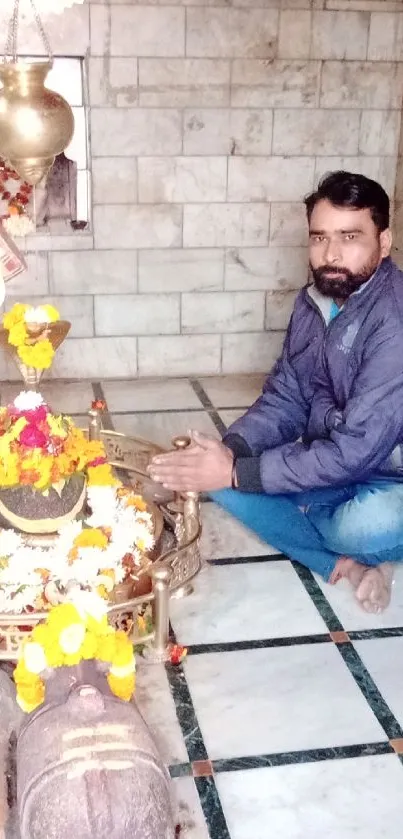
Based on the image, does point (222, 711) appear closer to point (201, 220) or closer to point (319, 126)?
point (201, 220)

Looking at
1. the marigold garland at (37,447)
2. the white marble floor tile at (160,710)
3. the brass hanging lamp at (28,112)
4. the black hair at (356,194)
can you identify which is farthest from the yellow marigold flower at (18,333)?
the white marble floor tile at (160,710)

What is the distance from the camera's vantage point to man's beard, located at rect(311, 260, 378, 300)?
2.49 m

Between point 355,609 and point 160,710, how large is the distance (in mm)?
682

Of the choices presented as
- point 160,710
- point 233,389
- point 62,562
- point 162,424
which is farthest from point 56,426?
point 233,389

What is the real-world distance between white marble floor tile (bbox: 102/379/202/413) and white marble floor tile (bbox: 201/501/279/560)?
3.51ft

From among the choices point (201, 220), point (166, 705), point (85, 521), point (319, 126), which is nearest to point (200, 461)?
point (85, 521)

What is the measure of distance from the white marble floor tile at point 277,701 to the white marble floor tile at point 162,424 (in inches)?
58.7

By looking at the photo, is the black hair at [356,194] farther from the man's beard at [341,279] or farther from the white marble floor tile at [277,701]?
the white marble floor tile at [277,701]

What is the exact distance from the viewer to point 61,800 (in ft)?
4.82

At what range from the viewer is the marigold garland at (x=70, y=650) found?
167cm

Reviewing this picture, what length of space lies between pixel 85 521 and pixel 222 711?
2.21 feet

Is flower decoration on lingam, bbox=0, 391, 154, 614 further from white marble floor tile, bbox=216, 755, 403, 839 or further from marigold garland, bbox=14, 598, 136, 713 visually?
white marble floor tile, bbox=216, 755, 403, 839

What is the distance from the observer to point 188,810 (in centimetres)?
178

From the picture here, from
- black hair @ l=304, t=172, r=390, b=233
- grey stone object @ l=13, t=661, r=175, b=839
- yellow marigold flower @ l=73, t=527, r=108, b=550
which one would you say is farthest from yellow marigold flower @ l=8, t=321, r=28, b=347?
grey stone object @ l=13, t=661, r=175, b=839
